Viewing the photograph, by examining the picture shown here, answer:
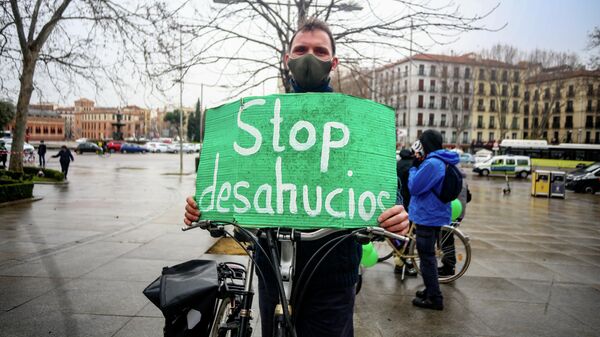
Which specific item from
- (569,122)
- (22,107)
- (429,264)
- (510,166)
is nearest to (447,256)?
(429,264)

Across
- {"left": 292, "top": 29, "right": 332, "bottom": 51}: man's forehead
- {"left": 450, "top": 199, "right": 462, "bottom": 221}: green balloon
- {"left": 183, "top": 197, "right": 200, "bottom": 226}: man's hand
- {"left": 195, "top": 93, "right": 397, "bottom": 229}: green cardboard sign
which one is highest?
{"left": 292, "top": 29, "right": 332, "bottom": 51}: man's forehead

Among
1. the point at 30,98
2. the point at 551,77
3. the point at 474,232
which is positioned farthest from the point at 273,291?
the point at 551,77

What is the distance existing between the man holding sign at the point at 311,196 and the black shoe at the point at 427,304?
110 inches

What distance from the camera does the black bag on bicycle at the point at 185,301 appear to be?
1881 millimetres

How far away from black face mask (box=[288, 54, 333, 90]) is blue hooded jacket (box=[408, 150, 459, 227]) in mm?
2823

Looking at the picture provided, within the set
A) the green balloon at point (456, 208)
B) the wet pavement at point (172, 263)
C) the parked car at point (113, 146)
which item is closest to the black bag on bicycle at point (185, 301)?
the wet pavement at point (172, 263)

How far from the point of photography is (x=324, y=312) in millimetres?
1928

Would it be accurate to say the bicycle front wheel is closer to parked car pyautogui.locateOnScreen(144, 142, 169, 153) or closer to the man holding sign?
the man holding sign

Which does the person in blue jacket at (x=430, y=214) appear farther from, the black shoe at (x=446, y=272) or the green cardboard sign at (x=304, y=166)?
the green cardboard sign at (x=304, y=166)

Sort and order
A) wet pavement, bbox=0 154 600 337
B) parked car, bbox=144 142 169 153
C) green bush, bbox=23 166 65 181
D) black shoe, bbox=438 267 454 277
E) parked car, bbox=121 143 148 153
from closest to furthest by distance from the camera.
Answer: wet pavement, bbox=0 154 600 337 < black shoe, bbox=438 267 454 277 < green bush, bbox=23 166 65 181 < parked car, bbox=121 143 148 153 < parked car, bbox=144 142 169 153

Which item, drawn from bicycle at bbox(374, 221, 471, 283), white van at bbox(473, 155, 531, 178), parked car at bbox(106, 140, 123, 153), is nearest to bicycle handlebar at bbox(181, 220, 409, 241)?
bicycle at bbox(374, 221, 471, 283)

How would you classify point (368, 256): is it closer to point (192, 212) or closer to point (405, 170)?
point (405, 170)

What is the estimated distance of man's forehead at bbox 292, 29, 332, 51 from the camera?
204 cm

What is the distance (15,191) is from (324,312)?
13026 mm
